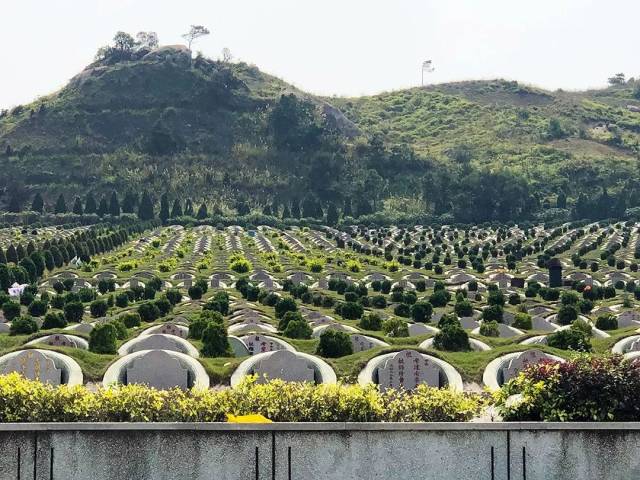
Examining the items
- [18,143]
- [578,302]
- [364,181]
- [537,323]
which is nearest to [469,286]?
[578,302]

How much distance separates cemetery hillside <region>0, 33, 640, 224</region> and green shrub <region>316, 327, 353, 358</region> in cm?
9709

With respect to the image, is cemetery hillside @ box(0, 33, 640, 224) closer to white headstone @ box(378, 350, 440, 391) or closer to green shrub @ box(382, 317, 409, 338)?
green shrub @ box(382, 317, 409, 338)

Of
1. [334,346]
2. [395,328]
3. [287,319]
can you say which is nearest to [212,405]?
[334,346]

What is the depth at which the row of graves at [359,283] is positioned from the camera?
27094mm

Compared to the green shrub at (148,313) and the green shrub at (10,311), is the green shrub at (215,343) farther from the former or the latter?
the green shrub at (10,311)

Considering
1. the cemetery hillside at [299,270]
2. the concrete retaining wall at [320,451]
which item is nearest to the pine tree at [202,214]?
the cemetery hillside at [299,270]

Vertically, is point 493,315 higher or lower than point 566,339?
lower

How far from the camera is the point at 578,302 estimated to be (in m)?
54.8

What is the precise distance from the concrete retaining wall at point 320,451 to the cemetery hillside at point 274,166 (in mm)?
112923

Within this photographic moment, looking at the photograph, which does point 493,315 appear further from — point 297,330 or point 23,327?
point 23,327

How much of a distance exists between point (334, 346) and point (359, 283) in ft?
118

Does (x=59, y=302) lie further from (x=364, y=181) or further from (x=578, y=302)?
(x=364, y=181)

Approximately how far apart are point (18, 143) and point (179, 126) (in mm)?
29424

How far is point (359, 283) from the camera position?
2623 inches
